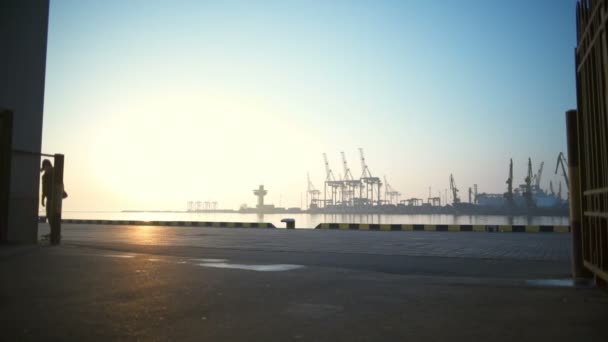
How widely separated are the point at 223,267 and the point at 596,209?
5157mm

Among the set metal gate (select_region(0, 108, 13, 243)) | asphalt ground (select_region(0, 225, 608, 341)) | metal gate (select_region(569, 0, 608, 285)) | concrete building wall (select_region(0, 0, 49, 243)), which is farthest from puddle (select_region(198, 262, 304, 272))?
concrete building wall (select_region(0, 0, 49, 243))

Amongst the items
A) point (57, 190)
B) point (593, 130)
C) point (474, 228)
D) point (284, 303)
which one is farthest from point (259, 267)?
point (474, 228)

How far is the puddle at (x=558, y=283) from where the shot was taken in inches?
226

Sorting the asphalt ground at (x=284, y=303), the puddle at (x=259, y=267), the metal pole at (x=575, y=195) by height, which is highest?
the metal pole at (x=575, y=195)

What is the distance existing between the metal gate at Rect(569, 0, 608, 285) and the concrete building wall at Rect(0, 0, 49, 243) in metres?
10.1

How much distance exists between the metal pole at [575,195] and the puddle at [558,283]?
289 millimetres

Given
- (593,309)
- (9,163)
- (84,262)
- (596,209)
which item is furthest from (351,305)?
(9,163)

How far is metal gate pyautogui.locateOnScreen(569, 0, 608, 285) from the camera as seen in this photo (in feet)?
15.5

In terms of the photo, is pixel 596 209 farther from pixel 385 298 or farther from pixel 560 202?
pixel 560 202

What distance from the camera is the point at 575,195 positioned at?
6.25m

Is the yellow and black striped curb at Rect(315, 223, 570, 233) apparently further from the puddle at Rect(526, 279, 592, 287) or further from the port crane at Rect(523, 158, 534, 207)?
the port crane at Rect(523, 158, 534, 207)

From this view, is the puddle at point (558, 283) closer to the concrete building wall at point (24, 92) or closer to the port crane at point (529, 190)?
the concrete building wall at point (24, 92)

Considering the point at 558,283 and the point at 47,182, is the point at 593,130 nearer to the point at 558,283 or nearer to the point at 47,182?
the point at 558,283

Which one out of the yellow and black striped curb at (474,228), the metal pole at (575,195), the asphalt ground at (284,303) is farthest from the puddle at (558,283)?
the yellow and black striped curb at (474,228)
